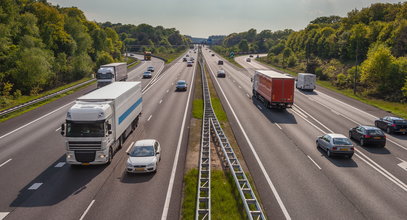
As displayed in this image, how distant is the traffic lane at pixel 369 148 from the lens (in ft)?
70.9

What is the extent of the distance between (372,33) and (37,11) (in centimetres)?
8162

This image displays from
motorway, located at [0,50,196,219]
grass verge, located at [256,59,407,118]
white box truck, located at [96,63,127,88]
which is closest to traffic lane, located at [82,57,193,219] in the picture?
motorway, located at [0,50,196,219]

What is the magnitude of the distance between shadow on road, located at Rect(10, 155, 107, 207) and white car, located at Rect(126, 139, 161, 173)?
220 centimetres

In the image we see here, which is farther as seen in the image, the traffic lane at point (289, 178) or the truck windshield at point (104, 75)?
the truck windshield at point (104, 75)

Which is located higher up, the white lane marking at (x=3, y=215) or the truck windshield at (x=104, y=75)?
the truck windshield at (x=104, y=75)

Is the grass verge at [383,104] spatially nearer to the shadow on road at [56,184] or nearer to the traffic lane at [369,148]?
the traffic lane at [369,148]

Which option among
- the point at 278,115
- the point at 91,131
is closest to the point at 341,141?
the point at 278,115

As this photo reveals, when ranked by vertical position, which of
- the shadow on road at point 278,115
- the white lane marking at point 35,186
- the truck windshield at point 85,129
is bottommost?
the white lane marking at point 35,186

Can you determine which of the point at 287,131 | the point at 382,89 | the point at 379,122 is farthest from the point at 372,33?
the point at 287,131

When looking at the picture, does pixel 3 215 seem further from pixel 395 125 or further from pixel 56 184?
pixel 395 125

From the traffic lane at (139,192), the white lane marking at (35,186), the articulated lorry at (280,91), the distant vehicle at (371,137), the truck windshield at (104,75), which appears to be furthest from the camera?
the truck windshield at (104,75)

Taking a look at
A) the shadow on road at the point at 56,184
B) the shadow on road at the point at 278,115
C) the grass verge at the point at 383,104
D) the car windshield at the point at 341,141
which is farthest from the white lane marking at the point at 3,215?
the grass verge at the point at 383,104

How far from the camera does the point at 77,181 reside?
18.5 m

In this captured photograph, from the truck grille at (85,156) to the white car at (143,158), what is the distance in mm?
2203
